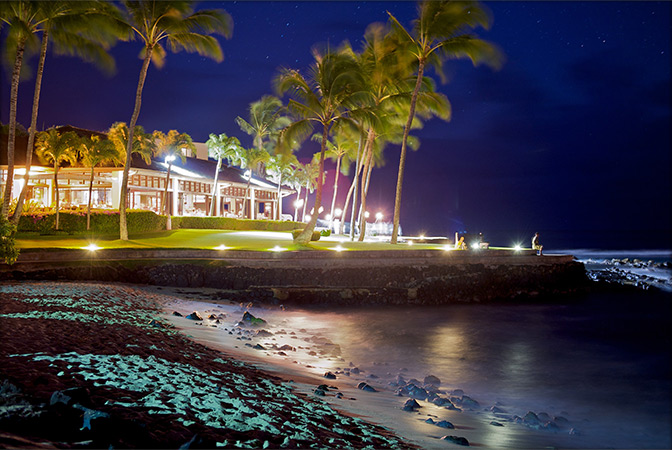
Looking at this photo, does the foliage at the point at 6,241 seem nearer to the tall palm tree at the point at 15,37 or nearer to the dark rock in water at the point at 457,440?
the tall palm tree at the point at 15,37

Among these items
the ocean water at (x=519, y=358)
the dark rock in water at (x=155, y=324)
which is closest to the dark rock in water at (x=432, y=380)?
the ocean water at (x=519, y=358)

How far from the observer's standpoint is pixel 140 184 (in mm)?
36750

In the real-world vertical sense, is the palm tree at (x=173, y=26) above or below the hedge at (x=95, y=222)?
above

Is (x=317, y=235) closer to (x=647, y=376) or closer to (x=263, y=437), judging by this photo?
(x=647, y=376)

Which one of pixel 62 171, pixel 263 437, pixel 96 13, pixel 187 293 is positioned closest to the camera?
pixel 263 437

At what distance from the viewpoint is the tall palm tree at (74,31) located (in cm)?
1898

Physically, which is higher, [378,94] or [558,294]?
[378,94]

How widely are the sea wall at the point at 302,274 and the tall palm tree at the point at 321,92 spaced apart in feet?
16.4

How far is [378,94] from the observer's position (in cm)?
2844

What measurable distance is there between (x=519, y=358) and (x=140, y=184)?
3366 centimetres

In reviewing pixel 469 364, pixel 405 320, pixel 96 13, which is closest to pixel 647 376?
pixel 469 364

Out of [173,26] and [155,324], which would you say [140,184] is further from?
[155,324]

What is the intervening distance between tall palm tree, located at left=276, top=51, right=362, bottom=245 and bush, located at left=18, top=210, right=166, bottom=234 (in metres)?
12.0

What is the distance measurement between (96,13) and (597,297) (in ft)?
95.7
